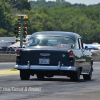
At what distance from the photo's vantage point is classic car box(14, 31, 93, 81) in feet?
69.8

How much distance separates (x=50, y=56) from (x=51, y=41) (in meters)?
0.87

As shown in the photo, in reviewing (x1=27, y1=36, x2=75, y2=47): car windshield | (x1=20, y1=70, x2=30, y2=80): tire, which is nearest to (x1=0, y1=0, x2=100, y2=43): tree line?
(x1=27, y1=36, x2=75, y2=47): car windshield

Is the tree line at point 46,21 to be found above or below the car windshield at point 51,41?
below

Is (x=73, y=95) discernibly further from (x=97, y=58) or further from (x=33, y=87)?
(x=97, y=58)

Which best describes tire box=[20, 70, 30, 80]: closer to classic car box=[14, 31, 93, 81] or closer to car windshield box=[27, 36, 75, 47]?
classic car box=[14, 31, 93, 81]

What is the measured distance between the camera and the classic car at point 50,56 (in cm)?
2127

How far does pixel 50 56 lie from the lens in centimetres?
2130

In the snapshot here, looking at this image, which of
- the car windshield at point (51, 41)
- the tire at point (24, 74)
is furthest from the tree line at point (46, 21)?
the tire at point (24, 74)

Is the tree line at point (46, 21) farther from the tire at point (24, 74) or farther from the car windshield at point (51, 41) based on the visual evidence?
the tire at point (24, 74)

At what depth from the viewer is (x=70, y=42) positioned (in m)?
22.2

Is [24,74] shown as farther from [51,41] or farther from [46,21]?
[46,21]

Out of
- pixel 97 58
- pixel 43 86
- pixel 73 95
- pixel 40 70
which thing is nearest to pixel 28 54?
pixel 40 70

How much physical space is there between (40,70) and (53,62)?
0.51m

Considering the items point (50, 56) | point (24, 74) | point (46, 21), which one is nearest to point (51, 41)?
point (50, 56)
